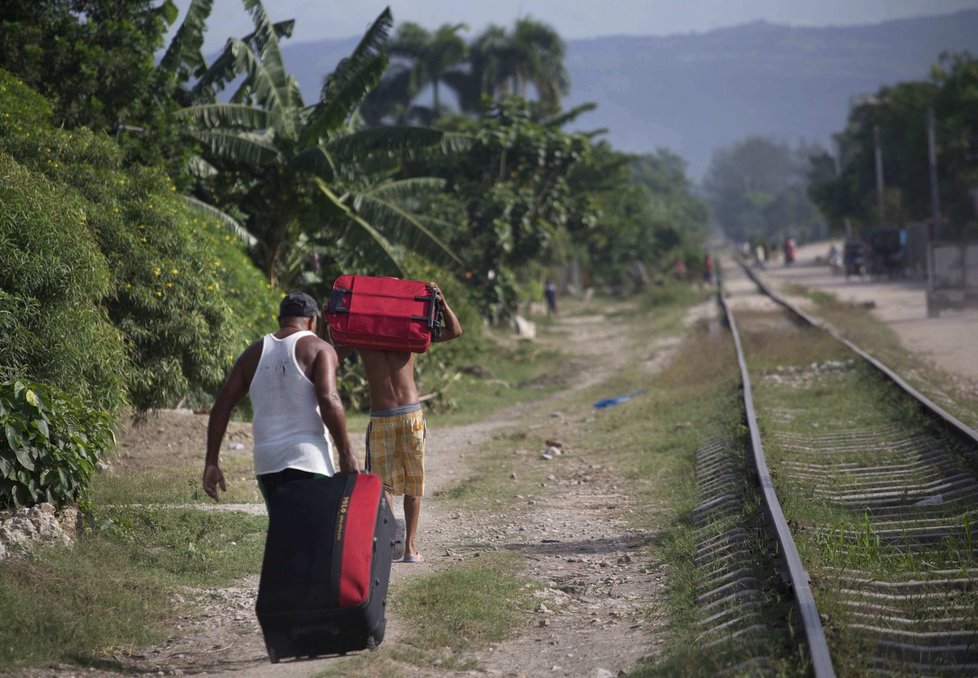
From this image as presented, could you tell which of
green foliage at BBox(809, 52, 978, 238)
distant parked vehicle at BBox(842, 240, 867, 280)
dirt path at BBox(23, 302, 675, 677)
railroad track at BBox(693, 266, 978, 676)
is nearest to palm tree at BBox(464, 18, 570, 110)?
distant parked vehicle at BBox(842, 240, 867, 280)

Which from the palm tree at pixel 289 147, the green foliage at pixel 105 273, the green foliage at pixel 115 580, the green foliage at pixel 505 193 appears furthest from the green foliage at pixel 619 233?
the green foliage at pixel 115 580

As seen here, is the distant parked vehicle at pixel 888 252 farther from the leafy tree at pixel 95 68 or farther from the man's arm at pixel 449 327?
the man's arm at pixel 449 327

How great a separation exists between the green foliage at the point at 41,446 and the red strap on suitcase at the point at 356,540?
8.54ft

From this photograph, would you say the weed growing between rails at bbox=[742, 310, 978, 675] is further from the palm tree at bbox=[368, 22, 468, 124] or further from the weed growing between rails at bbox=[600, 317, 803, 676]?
the palm tree at bbox=[368, 22, 468, 124]

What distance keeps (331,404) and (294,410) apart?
0.22 meters

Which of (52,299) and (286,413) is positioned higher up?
(52,299)

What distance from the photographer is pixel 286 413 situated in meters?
5.36

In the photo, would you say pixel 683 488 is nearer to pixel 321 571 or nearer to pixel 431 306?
pixel 431 306

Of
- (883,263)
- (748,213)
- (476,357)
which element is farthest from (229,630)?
(748,213)

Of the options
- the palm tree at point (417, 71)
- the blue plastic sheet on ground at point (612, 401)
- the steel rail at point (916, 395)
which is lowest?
the blue plastic sheet on ground at point (612, 401)

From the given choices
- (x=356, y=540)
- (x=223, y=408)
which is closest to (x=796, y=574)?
(x=356, y=540)

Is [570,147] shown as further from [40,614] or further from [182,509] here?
[40,614]

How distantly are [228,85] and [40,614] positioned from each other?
521 inches

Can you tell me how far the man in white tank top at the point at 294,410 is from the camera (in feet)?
17.4
